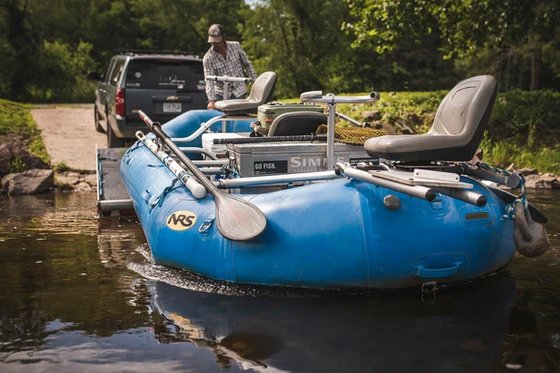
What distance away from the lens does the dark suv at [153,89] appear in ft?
43.7

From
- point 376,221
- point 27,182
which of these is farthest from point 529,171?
point 376,221

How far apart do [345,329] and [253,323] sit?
587 millimetres

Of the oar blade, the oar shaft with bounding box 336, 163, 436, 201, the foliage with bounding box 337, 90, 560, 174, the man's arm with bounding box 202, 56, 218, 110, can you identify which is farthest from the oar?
the foliage with bounding box 337, 90, 560, 174

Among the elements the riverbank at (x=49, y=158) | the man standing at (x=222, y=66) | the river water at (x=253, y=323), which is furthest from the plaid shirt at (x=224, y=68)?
the river water at (x=253, y=323)

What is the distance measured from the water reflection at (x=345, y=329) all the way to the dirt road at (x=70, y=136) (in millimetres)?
7725

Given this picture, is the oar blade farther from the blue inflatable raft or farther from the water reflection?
the water reflection

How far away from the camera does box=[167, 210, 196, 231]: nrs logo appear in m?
6.15

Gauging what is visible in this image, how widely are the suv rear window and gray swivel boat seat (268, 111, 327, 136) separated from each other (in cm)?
599

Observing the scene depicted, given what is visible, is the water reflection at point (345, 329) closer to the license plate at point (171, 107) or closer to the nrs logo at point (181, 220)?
the nrs logo at point (181, 220)

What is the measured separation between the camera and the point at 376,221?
5469 mm

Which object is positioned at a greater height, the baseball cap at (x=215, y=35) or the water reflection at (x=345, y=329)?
the baseball cap at (x=215, y=35)

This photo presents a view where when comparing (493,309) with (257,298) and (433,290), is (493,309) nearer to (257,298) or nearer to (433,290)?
(433,290)

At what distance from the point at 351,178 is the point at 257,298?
1065mm

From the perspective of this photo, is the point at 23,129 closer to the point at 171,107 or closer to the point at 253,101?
the point at 171,107
